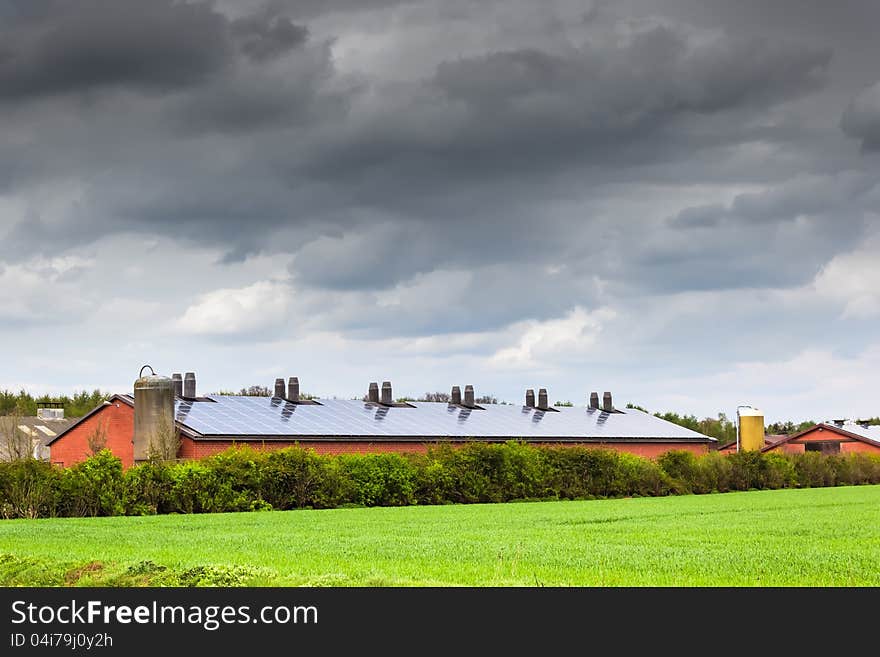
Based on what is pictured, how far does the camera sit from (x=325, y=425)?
153ft

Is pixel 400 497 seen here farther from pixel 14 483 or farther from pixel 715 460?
pixel 715 460

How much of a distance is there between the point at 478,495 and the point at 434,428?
1422 cm

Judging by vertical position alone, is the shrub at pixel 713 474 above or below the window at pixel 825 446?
below

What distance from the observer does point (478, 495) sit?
1436 inches

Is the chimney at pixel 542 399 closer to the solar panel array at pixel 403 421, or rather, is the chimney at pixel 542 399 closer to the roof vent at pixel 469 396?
the solar panel array at pixel 403 421

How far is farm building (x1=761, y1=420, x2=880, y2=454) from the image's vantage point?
245 feet

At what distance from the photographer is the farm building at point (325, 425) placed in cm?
4044

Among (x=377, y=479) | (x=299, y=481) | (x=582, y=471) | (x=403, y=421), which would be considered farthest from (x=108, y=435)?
(x=582, y=471)

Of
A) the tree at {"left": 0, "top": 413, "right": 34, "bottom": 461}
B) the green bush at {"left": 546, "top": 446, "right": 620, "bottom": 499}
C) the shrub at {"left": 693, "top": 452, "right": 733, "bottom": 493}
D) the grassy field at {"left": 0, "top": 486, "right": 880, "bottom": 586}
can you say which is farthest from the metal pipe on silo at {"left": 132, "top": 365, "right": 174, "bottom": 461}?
the shrub at {"left": 693, "top": 452, "right": 733, "bottom": 493}

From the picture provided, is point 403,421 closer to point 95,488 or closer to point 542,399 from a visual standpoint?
point 542,399

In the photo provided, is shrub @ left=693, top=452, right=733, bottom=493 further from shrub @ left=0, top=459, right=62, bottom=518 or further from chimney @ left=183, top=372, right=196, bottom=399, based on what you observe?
shrub @ left=0, top=459, right=62, bottom=518

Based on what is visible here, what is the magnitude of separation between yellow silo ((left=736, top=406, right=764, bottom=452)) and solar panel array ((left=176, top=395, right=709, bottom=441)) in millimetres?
4777

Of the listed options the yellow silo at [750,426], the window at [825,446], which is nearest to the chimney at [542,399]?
the yellow silo at [750,426]

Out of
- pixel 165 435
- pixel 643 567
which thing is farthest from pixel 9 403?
pixel 643 567
